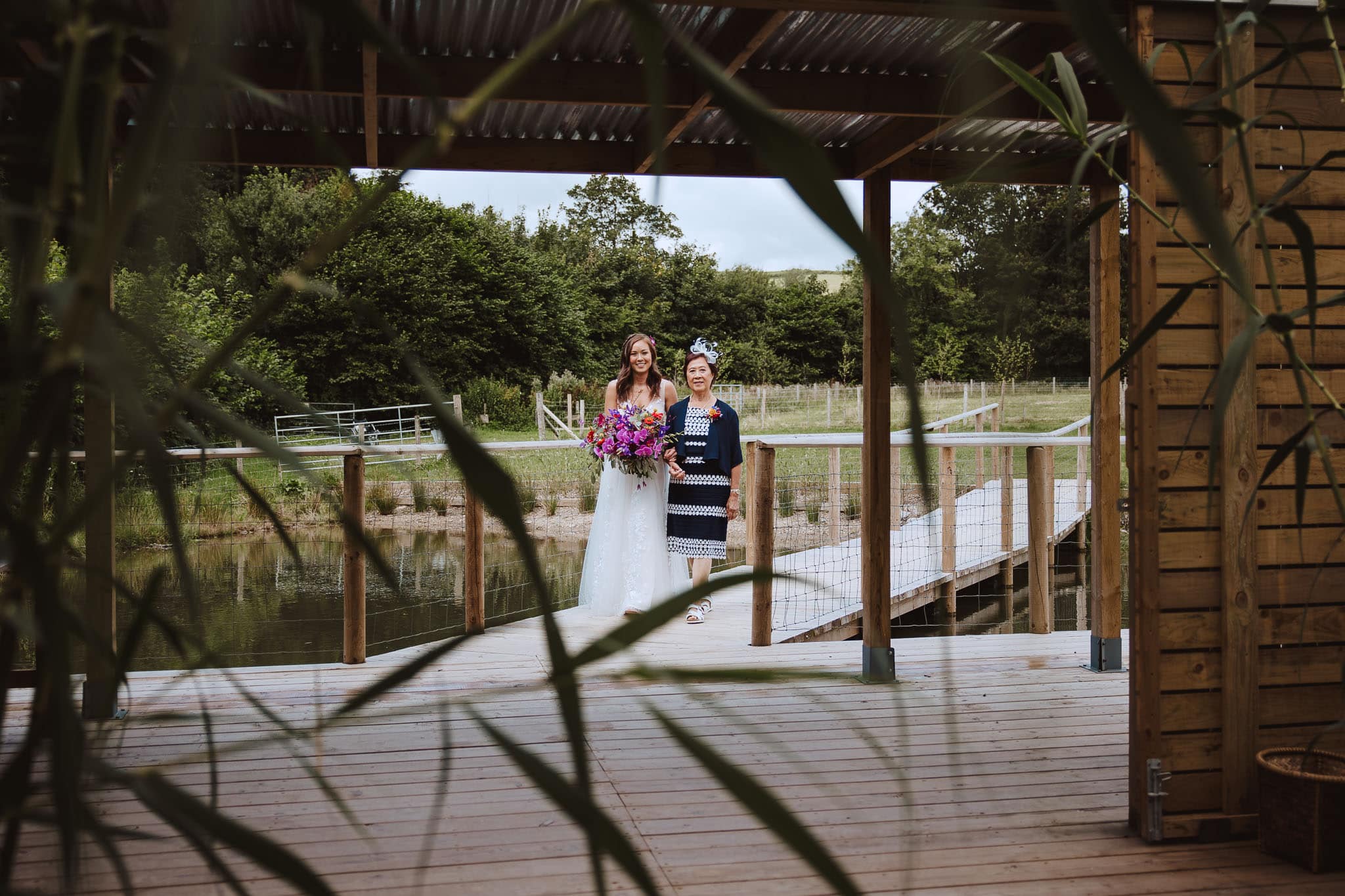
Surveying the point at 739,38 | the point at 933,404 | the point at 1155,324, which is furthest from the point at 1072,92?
the point at 933,404

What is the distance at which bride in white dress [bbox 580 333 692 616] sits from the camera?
19.1 ft

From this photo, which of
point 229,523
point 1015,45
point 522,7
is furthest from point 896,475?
point 522,7

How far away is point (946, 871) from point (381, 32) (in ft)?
8.14

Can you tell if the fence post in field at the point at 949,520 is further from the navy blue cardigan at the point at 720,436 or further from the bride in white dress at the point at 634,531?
the bride in white dress at the point at 634,531

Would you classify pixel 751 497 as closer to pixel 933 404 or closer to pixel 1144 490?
pixel 1144 490

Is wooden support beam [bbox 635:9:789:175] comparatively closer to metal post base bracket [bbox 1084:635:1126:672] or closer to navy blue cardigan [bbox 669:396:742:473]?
navy blue cardigan [bbox 669:396:742:473]

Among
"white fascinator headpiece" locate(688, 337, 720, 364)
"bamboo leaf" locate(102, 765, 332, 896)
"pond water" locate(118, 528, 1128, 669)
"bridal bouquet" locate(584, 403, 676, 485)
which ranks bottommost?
"pond water" locate(118, 528, 1128, 669)

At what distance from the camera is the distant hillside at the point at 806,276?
108 ft

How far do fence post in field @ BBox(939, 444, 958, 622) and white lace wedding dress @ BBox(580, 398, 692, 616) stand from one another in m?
1.69

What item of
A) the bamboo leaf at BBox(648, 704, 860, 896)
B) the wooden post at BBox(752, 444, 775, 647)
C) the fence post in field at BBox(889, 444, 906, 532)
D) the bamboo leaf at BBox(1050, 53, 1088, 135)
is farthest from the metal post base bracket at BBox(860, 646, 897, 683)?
the bamboo leaf at BBox(648, 704, 860, 896)

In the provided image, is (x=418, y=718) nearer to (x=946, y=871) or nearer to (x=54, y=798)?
(x=946, y=871)

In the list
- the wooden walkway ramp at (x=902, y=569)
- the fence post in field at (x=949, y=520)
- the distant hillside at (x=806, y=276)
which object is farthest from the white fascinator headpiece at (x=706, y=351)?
the distant hillside at (x=806, y=276)

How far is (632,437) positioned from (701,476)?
1.41 feet

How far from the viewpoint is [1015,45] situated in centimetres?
326
